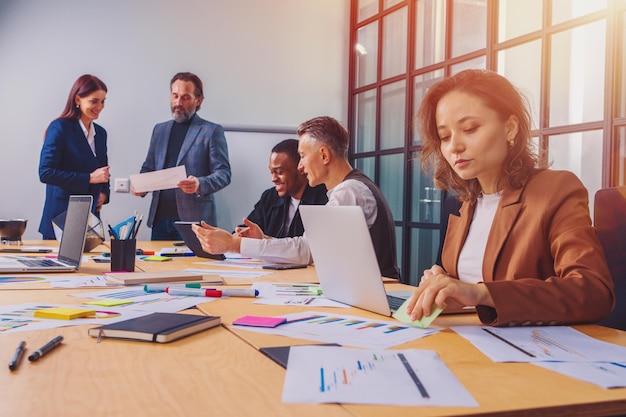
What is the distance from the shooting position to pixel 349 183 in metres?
2.25

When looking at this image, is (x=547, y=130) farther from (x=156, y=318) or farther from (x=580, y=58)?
(x=156, y=318)

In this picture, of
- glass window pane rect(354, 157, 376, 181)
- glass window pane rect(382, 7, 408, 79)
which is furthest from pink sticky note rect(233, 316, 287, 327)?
glass window pane rect(354, 157, 376, 181)

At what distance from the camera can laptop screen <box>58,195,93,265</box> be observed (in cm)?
198

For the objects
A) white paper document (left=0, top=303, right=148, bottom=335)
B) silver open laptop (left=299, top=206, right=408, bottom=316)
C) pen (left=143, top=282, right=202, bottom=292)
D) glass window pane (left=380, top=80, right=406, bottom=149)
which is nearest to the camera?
white paper document (left=0, top=303, right=148, bottom=335)

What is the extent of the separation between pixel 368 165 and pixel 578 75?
207cm

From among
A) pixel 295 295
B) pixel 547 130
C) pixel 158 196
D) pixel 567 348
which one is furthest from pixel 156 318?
pixel 158 196

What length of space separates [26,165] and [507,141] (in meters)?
3.83

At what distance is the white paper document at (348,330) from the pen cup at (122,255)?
88 cm

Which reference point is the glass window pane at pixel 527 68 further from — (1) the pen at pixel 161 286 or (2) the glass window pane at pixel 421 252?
(1) the pen at pixel 161 286

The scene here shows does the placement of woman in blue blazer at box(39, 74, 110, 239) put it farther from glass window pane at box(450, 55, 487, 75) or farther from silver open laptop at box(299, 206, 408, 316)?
silver open laptop at box(299, 206, 408, 316)

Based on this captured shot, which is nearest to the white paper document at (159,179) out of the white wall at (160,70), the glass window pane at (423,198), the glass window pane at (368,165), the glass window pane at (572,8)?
the white wall at (160,70)

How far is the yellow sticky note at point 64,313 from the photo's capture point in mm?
1137

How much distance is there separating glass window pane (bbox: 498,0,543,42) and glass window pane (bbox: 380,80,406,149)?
102cm

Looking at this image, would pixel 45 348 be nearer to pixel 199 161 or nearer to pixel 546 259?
pixel 546 259
